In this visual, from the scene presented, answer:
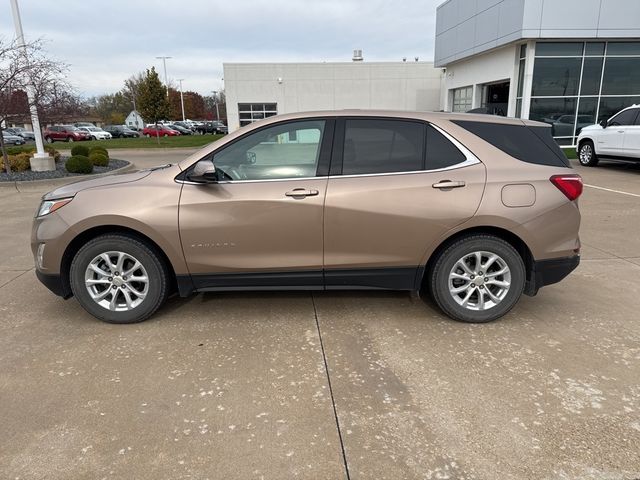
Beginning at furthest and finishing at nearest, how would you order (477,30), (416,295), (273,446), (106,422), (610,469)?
(477,30) → (416,295) → (106,422) → (273,446) → (610,469)

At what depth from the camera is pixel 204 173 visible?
355 cm

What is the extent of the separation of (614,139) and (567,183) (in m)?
11.1

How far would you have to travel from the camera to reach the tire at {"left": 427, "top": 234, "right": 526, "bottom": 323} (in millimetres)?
3762

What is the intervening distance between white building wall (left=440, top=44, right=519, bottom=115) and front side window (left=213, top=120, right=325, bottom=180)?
17871 mm

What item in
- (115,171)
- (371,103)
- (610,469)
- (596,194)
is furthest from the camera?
(371,103)

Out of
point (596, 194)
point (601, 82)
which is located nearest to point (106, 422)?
point (596, 194)

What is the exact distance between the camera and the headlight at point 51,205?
3.78m

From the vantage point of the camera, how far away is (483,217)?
3652 millimetres

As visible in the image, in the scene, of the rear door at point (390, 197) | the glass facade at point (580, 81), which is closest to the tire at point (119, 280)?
the rear door at point (390, 197)

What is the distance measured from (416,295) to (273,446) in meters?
2.41

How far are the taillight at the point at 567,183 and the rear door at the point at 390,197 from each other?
60cm

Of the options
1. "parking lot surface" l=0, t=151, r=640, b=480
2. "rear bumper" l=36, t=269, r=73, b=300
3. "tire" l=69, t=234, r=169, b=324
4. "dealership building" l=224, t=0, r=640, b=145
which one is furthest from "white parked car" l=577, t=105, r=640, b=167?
"rear bumper" l=36, t=269, r=73, b=300

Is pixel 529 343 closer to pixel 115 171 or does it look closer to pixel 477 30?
pixel 115 171

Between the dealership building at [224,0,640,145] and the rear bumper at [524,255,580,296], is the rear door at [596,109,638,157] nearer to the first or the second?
the dealership building at [224,0,640,145]
